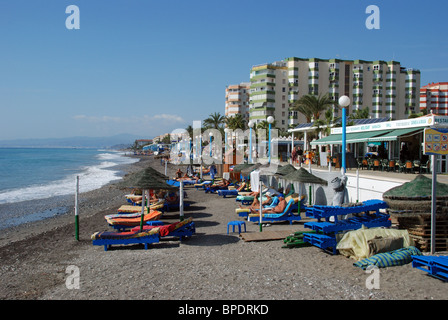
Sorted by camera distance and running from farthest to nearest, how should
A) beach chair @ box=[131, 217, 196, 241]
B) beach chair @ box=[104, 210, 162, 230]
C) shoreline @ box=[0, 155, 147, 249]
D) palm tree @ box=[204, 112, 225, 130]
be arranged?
palm tree @ box=[204, 112, 225, 130] → shoreline @ box=[0, 155, 147, 249] → beach chair @ box=[104, 210, 162, 230] → beach chair @ box=[131, 217, 196, 241]

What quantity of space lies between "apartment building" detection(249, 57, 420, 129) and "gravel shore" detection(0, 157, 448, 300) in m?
68.3

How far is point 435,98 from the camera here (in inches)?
4156

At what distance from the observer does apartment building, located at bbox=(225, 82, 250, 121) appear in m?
97.9

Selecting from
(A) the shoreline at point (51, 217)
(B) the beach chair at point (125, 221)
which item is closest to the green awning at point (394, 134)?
(B) the beach chair at point (125, 221)

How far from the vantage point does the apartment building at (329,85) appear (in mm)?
76188

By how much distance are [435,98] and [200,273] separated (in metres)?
120

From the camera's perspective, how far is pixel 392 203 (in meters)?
7.49

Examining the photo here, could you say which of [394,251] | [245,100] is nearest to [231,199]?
[394,251]

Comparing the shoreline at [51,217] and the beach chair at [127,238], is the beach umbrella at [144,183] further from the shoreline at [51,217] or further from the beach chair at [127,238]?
the beach chair at [127,238]

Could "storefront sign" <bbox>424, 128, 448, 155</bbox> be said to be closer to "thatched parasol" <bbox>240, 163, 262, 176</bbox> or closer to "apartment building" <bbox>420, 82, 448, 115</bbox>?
"thatched parasol" <bbox>240, 163, 262, 176</bbox>

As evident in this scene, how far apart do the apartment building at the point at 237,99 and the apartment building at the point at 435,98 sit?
176ft

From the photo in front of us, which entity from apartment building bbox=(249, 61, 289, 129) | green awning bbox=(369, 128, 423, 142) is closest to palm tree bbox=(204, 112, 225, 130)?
apartment building bbox=(249, 61, 289, 129)

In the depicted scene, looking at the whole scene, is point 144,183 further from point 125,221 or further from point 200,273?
point 200,273
